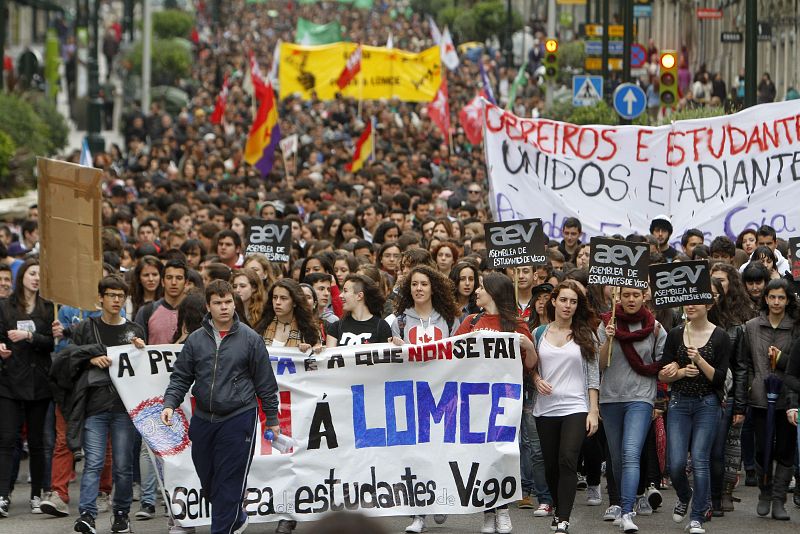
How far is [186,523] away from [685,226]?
24.7ft

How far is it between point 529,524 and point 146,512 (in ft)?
7.63

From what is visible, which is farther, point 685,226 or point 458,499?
point 685,226

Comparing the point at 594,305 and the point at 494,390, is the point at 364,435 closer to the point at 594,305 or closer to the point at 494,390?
the point at 494,390

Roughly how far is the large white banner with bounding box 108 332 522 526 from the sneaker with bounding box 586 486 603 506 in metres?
1.30

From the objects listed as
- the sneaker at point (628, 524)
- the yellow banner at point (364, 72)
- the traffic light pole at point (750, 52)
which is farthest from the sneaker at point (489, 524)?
the yellow banner at point (364, 72)

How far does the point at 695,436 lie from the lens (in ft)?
34.0

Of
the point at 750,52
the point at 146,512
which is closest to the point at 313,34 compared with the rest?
the point at 750,52

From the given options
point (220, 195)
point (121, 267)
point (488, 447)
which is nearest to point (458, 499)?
point (488, 447)

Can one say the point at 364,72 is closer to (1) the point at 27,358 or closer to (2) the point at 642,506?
(1) the point at 27,358

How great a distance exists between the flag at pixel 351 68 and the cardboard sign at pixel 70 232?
840 inches

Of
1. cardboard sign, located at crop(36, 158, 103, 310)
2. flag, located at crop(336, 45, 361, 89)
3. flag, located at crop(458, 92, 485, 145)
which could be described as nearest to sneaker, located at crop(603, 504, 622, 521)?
cardboard sign, located at crop(36, 158, 103, 310)

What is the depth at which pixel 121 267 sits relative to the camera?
13930 millimetres

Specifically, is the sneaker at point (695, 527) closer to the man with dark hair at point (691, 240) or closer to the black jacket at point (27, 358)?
the black jacket at point (27, 358)

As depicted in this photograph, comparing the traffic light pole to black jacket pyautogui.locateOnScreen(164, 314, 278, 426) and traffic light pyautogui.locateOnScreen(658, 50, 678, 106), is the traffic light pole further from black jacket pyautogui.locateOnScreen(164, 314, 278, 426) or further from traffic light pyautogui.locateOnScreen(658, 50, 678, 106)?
black jacket pyautogui.locateOnScreen(164, 314, 278, 426)
